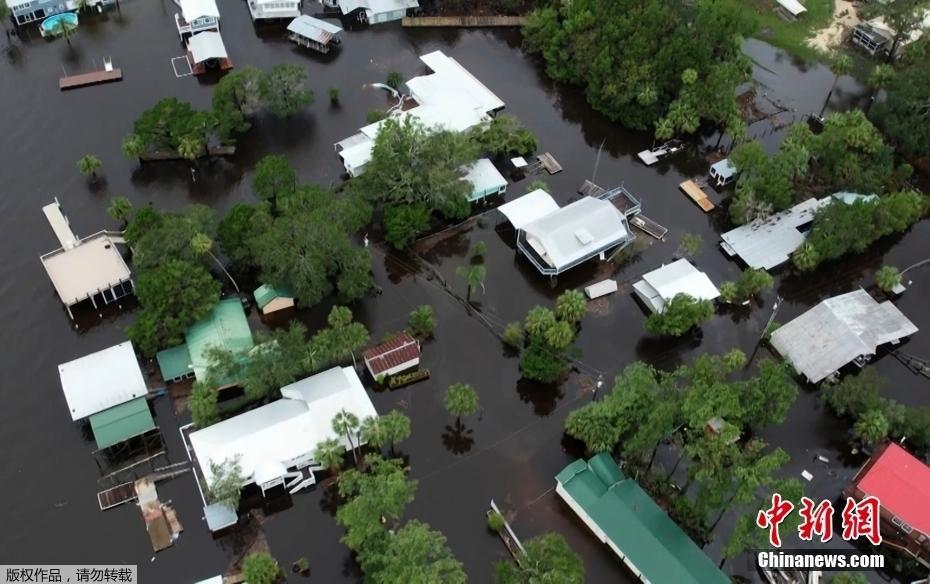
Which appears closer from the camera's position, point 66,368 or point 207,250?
point 66,368

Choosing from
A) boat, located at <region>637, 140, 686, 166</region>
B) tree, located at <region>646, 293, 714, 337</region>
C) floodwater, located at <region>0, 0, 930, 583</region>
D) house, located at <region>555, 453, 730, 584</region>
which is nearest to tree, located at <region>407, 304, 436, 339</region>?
floodwater, located at <region>0, 0, 930, 583</region>

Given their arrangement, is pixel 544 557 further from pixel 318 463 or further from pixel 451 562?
pixel 318 463

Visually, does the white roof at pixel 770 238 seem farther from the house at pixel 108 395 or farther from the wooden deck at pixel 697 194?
the house at pixel 108 395

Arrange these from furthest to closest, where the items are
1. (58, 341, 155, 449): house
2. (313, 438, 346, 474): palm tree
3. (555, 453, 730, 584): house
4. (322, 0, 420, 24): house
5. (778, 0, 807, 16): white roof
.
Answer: (778, 0, 807, 16): white roof < (322, 0, 420, 24): house < (58, 341, 155, 449): house < (313, 438, 346, 474): palm tree < (555, 453, 730, 584): house

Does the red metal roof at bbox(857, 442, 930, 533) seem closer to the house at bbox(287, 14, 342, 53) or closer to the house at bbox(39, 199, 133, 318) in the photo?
the house at bbox(39, 199, 133, 318)

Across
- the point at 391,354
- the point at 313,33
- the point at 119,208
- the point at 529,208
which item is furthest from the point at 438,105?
the point at 119,208

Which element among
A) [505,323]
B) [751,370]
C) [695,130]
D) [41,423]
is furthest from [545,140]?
[41,423]
